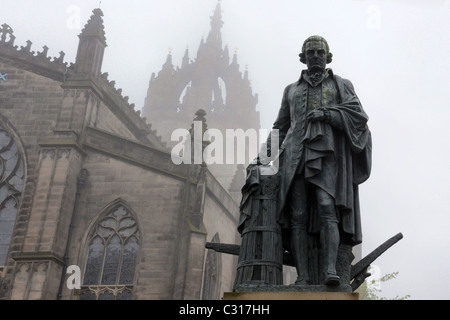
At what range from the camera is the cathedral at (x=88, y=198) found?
19.9m

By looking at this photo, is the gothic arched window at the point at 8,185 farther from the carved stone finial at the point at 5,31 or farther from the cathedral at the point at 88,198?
the carved stone finial at the point at 5,31

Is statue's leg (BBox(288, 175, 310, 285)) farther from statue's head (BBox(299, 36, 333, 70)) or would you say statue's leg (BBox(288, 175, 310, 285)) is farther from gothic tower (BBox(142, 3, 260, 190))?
gothic tower (BBox(142, 3, 260, 190))

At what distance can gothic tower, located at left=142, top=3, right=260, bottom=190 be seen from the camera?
5841 centimetres

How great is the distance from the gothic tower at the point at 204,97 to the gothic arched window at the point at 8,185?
3250 cm

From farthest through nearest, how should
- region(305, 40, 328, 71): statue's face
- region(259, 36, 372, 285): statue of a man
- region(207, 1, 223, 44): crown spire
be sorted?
region(207, 1, 223, 44): crown spire, region(305, 40, 328, 71): statue's face, region(259, 36, 372, 285): statue of a man

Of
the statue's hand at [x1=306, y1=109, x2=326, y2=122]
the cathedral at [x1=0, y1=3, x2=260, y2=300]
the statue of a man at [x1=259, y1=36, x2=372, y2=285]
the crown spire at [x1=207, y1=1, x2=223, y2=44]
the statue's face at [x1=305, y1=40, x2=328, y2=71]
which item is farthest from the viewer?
the crown spire at [x1=207, y1=1, x2=223, y2=44]

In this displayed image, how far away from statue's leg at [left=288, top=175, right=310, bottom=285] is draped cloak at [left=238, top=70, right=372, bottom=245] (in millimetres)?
65

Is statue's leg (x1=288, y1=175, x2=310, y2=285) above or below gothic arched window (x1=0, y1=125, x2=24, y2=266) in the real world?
below

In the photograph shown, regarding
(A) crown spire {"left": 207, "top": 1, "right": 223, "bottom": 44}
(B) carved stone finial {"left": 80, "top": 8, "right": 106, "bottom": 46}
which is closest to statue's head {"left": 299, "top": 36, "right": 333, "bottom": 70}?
(B) carved stone finial {"left": 80, "top": 8, "right": 106, "bottom": 46}

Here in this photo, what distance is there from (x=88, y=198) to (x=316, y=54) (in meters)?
17.5

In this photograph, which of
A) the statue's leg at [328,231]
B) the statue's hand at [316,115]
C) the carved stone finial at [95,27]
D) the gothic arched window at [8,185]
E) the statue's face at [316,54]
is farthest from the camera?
the carved stone finial at [95,27]

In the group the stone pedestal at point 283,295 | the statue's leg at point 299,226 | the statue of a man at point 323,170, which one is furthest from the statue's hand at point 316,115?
the stone pedestal at point 283,295

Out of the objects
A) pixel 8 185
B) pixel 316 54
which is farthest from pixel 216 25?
pixel 316 54

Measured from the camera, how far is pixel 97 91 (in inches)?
901
